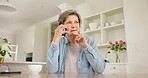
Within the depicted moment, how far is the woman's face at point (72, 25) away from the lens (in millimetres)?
1192

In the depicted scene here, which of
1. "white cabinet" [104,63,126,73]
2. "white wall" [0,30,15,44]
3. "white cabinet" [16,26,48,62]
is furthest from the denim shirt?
"white wall" [0,30,15,44]

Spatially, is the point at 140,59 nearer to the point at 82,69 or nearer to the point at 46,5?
the point at 82,69

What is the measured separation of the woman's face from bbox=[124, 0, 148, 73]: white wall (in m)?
1.46

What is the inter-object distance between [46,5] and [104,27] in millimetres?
1742

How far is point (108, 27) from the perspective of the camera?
2.88 m

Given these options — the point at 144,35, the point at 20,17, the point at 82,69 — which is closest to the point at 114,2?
the point at 144,35

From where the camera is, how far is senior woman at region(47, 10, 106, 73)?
1075mm

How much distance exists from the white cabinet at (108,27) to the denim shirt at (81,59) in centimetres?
177

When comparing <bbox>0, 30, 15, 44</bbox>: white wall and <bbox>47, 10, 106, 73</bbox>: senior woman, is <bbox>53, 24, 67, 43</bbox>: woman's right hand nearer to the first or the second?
<bbox>47, 10, 106, 73</bbox>: senior woman

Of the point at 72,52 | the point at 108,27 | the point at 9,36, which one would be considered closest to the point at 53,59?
the point at 72,52

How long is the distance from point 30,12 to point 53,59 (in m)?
3.65

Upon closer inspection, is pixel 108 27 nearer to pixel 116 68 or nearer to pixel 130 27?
pixel 130 27

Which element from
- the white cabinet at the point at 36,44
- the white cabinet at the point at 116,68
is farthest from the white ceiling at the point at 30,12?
the white cabinet at the point at 116,68

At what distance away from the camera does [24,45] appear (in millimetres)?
5379
